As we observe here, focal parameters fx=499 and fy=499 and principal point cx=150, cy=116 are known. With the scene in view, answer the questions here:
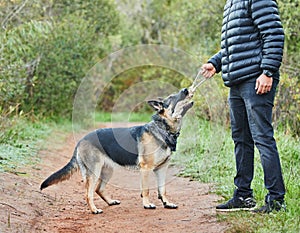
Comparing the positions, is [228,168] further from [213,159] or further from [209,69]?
[209,69]

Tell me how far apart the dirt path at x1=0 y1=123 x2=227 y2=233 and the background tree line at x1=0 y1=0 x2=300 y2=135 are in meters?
2.66

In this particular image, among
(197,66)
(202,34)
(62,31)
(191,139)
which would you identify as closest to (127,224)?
(191,139)

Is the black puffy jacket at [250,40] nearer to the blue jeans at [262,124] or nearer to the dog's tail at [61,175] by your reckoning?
the blue jeans at [262,124]

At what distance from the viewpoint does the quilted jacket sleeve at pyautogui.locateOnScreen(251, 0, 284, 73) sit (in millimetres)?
4738

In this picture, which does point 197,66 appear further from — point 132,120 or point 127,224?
point 127,224

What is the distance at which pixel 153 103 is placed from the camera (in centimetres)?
640

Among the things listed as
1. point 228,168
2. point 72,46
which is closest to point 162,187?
point 228,168

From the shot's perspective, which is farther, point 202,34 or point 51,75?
point 202,34

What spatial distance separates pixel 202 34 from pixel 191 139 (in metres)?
6.70

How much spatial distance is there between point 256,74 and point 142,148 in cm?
204

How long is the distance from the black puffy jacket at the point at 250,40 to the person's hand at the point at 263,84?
0.05 m

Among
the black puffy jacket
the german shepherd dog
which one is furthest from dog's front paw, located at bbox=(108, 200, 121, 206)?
the black puffy jacket

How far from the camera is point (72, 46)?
14984mm

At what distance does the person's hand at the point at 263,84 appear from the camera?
4.79 meters
